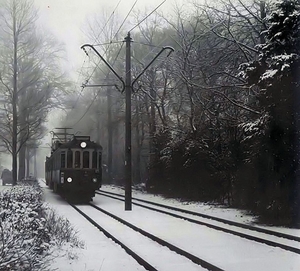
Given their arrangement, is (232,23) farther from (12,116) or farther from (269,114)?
(12,116)

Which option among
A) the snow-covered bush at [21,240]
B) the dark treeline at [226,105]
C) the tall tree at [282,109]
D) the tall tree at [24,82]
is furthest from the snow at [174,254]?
the tall tree at [24,82]

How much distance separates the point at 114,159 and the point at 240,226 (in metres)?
39.2

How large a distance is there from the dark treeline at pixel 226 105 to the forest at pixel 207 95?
0.04 m

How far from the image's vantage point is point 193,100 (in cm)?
2653

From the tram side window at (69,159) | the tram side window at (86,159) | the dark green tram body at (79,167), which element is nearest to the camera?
the dark green tram body at (79,167)

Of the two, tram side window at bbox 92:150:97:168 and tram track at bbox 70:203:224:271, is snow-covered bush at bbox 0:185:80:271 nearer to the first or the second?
tram track at bbox 70:203:224:271

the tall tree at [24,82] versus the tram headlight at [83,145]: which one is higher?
the tall tree at [24,82]

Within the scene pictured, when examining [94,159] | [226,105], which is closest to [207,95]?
[226,105]

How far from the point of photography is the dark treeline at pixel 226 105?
12656mm

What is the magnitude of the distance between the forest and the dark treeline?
0.12 feet

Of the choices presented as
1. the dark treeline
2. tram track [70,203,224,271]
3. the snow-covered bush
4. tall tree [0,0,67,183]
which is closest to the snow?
tram track [70,203,224,271]

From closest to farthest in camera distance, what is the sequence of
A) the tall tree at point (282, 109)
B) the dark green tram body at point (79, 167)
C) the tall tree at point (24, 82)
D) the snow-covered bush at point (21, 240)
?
the snow-covered bush at point (21, 240), the tall tree at point (282, 109), the tall tree at point (24, 82), the dark green tram body at point (79, 167)

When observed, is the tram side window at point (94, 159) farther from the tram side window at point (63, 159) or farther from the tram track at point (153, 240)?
the tram track at point (153, 240)

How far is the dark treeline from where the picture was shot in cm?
1266
